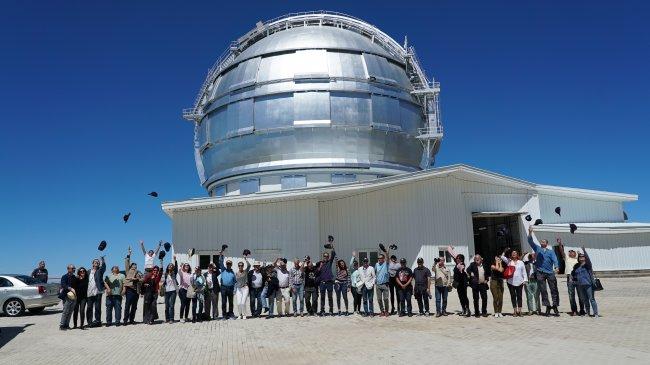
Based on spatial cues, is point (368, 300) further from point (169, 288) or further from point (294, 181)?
point (294, 181)

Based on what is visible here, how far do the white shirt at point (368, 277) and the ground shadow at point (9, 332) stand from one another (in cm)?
856

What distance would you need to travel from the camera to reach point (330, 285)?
14.2 metres

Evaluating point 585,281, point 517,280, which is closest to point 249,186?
point 517,280

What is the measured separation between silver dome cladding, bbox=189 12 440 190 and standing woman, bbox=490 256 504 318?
15.0 m

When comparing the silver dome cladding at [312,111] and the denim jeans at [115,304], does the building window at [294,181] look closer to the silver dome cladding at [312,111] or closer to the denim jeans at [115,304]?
the silver dome cladding at [312,111]

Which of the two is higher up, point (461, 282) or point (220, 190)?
point (220, 190)

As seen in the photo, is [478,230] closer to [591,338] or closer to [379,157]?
[379,157]

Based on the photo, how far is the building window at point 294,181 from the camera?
27.3m

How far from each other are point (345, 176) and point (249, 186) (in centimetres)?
546

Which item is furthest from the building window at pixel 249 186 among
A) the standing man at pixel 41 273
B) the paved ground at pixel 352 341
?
the paved ground at pixel 352 341

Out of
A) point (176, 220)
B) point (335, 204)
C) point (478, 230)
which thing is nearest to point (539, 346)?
point (335, 204)

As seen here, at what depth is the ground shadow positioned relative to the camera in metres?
11.6

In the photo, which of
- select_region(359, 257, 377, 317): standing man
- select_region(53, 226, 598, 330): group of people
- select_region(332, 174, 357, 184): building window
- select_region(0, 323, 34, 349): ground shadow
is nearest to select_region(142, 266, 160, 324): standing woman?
select_region(53, 226, 598, 330): group of people

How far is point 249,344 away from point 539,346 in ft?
17.1
